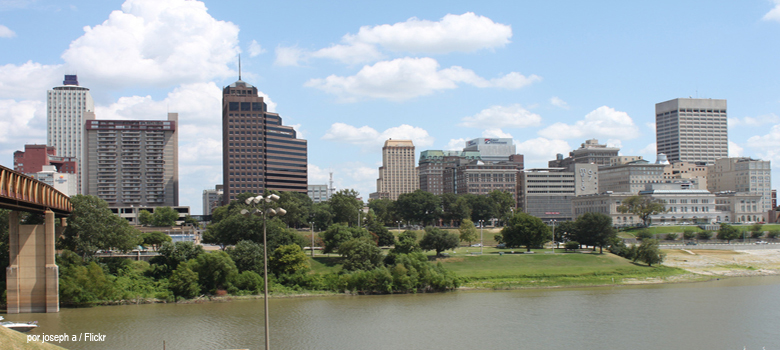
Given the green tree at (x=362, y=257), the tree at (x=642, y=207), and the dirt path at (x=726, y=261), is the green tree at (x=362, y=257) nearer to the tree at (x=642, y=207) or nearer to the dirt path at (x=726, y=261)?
the dirt path at (x=726, y=261)

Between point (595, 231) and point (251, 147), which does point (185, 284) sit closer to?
point (595, 231)

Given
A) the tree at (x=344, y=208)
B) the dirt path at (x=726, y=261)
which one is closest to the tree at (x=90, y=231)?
the tree at (x=344, y=208)

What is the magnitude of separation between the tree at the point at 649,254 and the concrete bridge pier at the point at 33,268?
259ft

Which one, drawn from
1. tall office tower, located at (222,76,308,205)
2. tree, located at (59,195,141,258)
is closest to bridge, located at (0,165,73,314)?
tree, located at (59,195,141,258)

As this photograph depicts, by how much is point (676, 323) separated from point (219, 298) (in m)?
45.3

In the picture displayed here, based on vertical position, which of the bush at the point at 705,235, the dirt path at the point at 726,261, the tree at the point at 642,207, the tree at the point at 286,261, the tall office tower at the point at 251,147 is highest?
the tall office tower at the point at 251,147

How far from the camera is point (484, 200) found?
165250mm

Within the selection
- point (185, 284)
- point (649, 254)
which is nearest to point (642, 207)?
point (649, 254)

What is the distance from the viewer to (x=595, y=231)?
10338cm

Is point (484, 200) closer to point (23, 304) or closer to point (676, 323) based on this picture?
point (676, 323)

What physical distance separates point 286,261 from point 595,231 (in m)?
54.8

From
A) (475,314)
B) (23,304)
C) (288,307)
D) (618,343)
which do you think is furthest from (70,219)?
(618,343)

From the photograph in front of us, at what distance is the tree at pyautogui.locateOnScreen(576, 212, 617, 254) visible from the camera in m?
102

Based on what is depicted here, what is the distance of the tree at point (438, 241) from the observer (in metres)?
92.2
